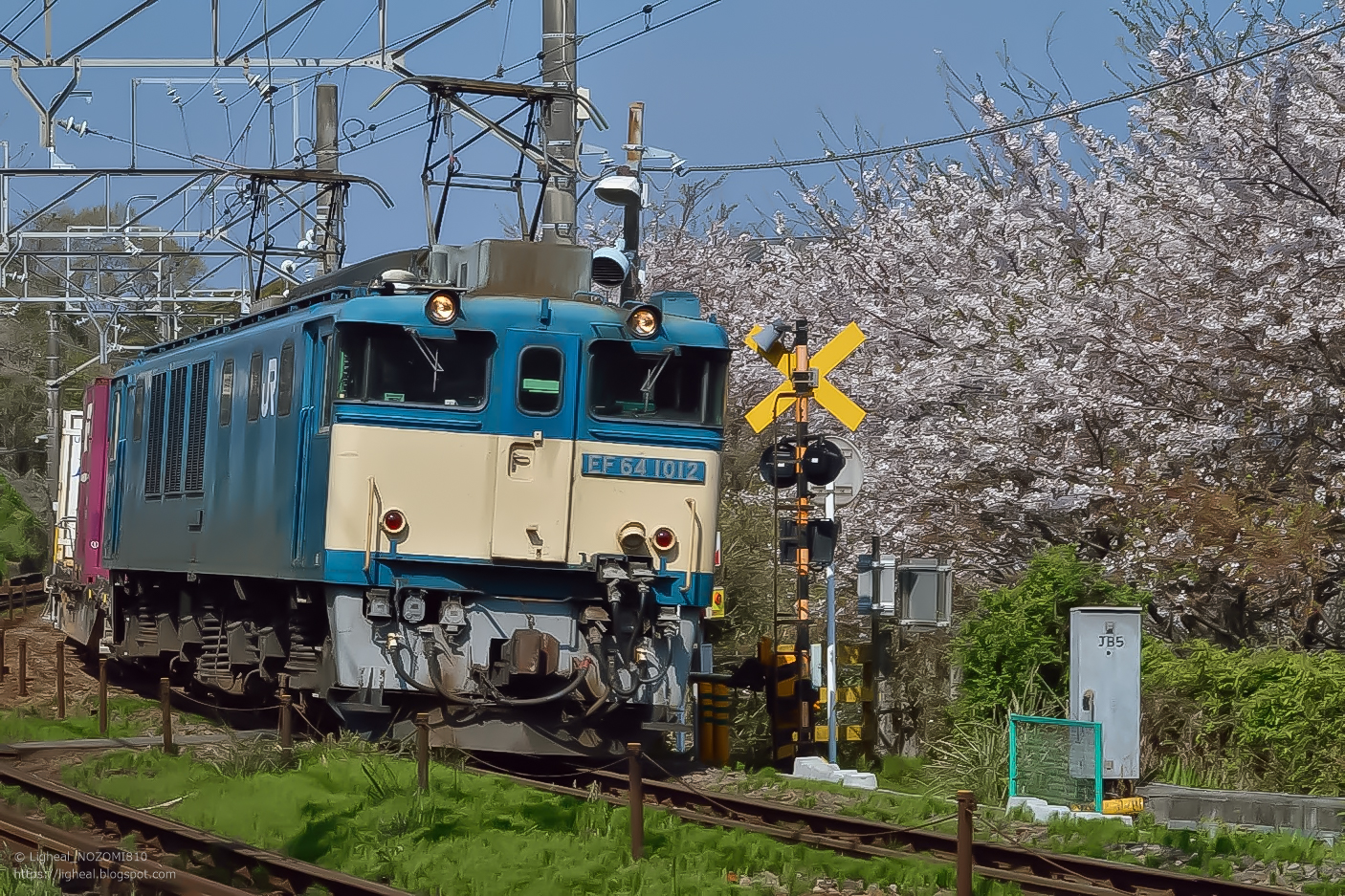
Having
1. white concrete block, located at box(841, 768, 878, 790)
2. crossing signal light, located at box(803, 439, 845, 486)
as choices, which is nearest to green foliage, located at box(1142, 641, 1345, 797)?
white concrete block, located at box(841, 768, 878, 790)

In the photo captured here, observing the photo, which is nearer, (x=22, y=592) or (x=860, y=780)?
(x=860, y=780)

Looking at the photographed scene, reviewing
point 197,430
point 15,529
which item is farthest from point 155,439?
point 15,529

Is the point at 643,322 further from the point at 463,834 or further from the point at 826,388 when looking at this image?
the point at 463,834

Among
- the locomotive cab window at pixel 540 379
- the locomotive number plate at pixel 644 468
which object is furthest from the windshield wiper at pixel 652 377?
the locomotive cab window at pixel 540 379


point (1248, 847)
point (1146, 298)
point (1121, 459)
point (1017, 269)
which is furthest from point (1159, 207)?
point (1248, 847)

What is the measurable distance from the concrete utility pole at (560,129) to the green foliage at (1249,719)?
263 inches

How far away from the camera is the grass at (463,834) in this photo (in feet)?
28.9

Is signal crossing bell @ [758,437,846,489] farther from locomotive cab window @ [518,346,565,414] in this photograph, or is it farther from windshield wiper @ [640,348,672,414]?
locomotive cab window @ [518,346,565,414]

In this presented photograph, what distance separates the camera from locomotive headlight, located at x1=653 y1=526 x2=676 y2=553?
13.0m

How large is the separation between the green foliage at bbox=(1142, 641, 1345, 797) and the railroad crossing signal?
3.02m

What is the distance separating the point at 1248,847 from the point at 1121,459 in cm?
603

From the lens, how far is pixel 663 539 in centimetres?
1302

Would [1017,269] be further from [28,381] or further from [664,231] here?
[28,381]

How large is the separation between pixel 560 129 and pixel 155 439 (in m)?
4.95
